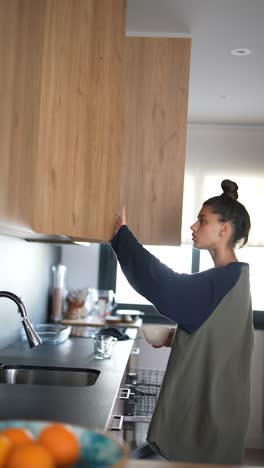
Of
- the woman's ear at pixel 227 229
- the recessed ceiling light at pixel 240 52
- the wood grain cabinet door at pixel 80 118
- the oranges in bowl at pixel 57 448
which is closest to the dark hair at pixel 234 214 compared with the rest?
the woman's ear at pixel 227 229

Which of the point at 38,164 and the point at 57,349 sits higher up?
the point at 38,164

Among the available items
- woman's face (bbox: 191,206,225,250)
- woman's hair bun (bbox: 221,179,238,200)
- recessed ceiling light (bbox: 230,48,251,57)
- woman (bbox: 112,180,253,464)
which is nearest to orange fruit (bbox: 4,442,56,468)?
woman (bbox: 112,180,253,464)

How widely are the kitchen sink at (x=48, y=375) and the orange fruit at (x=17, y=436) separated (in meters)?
1.54

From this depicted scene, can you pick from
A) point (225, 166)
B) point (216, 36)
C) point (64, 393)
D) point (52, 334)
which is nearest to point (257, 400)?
point (225, 166)

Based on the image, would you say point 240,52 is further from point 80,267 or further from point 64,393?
point 80,267

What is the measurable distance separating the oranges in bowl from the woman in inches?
49.4

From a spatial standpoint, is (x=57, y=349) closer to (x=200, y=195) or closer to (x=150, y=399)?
(x=150, y=399)

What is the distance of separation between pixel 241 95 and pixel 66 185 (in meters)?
2.25

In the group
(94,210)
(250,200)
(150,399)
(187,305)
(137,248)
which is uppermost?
(250,200)

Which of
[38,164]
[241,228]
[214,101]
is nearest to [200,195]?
[214,101]

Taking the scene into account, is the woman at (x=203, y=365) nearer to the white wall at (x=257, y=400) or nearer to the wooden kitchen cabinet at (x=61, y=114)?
the wooden kitchen cabinet at (x=61, y=114)

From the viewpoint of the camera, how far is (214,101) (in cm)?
403

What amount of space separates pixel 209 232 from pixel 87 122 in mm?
639

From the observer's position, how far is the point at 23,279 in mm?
3107
